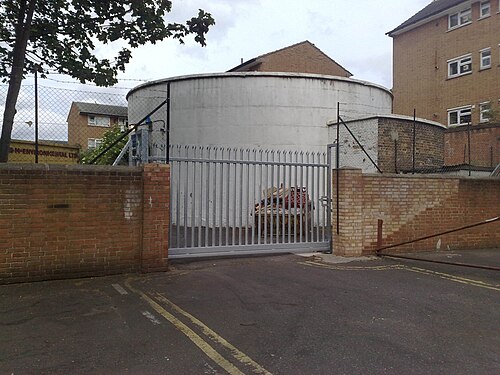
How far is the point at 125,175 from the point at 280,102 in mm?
9456

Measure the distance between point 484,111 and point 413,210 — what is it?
17.1m

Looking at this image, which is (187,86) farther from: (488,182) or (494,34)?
(494,34)

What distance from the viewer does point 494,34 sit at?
25.0 metres

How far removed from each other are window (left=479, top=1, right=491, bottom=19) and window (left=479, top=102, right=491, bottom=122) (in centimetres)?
554

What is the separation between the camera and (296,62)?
100ft

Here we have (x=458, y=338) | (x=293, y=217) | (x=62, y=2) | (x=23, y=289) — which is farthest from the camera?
(x=293, y=217)

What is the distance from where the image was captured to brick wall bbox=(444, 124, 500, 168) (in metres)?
18.8

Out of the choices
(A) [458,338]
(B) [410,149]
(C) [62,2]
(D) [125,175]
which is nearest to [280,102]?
(B) [410,149]

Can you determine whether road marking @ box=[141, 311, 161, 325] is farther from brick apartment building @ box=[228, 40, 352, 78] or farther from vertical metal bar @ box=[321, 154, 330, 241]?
brick apartment building @ box=[228, 40, 352, 78]

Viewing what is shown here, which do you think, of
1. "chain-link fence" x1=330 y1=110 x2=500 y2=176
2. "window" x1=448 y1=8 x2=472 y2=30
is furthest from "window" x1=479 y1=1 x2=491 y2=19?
"chain-link fence" x1=330 y1=110 x2=500 y2=176

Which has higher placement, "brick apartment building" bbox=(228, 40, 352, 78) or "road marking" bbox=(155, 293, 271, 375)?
"brick apartment building" bbox=(228, 40, 352, 78)

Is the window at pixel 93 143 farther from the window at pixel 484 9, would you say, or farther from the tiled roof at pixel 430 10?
the window at pixel 484 9

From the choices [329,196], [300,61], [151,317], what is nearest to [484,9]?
[300,61]

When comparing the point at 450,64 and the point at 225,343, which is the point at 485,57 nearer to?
the point at 450,64
